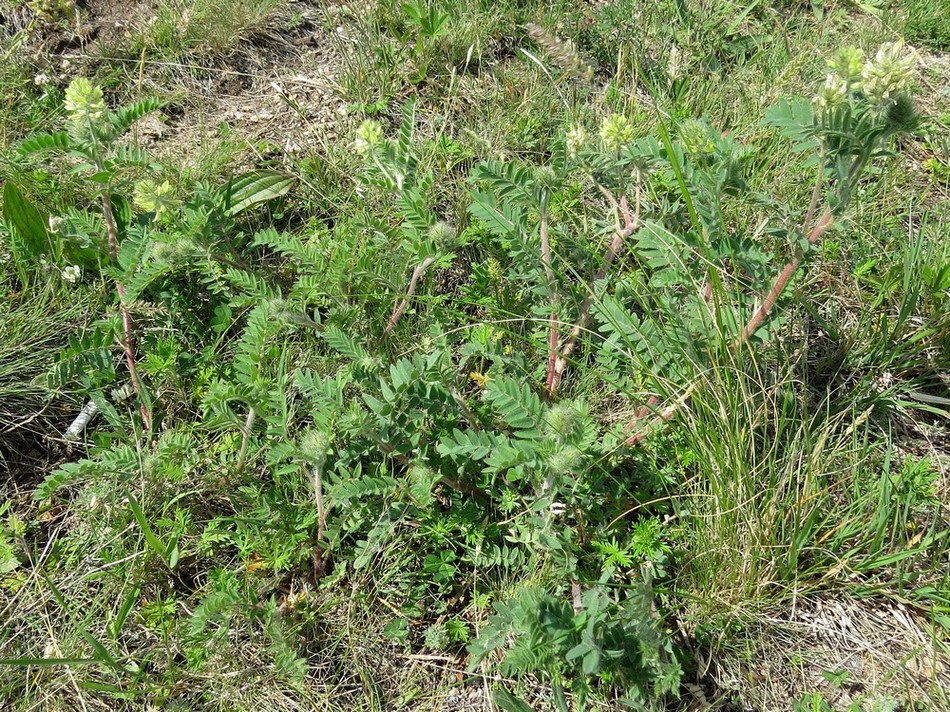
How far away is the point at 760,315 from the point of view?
2.11 metres

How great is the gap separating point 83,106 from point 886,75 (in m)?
2.19

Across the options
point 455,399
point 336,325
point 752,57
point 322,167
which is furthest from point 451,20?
point 455,399

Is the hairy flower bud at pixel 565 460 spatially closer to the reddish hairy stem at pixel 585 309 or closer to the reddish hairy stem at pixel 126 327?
the reddish hairy stem at pixel 585 309

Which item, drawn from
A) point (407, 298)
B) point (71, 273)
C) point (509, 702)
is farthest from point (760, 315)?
point (71, 273)

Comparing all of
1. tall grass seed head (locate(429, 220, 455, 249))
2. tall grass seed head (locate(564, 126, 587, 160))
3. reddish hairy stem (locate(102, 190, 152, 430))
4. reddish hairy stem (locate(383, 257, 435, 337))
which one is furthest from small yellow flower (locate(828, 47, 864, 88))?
reddish hairy stem (locate(102, 190, 152, 430))

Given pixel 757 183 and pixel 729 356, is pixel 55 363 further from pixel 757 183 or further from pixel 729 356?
pixel 757 183

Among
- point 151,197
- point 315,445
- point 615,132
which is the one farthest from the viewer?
point 151,197

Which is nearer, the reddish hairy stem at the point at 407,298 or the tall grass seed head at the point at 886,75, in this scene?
the tall grass seed head at the point at 886,75

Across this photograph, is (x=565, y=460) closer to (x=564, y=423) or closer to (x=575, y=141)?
(x=564, y=423)

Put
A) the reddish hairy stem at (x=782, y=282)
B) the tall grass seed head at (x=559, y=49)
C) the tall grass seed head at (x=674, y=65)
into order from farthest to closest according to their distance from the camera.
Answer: the tall grass seed head at (x=674, y=65) → the tall grass seed head at (x=559, y=49) → the reddish hairy stem at (x=782, y=282)

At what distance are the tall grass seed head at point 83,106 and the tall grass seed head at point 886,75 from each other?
211cm

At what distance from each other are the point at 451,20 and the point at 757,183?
1584 millimetres

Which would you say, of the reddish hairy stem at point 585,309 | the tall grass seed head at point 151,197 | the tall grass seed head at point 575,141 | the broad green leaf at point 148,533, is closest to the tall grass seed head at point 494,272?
the reddish hairy stem at point 585,309

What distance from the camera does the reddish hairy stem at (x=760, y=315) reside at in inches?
76.6
